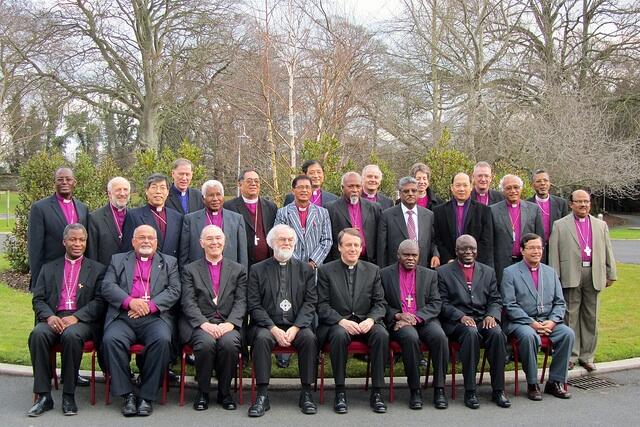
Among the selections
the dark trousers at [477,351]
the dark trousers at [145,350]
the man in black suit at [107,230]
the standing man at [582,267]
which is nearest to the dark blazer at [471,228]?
the standing man at [582,267]

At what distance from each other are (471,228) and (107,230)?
12.4 ft

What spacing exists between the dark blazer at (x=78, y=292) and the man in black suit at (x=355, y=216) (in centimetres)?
246

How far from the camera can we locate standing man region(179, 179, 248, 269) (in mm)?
6555

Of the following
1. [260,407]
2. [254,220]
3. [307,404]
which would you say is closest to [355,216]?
[254,220]

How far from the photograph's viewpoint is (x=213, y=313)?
19.8 ft

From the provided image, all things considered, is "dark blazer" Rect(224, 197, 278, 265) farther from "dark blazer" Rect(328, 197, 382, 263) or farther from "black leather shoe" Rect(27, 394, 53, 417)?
"black leather shoe" Rect(27, 394, 53, 417)

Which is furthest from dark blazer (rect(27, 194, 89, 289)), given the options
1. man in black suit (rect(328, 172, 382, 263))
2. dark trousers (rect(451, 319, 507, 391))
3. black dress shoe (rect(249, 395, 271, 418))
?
dark trousers (rect(451, 319, 507, 391))

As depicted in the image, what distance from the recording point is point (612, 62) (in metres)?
28.0

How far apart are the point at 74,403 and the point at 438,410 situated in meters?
3.15

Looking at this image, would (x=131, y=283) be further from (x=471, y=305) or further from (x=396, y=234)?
(x=471, y=305)

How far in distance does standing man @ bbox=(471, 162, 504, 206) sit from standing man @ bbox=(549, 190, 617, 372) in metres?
0.83

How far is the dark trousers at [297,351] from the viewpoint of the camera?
5.72 meters

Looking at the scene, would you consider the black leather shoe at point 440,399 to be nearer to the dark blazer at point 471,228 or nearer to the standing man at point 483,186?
the dark blazer at point 471,228

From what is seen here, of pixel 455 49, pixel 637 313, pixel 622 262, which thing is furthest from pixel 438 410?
pixel 455 49
